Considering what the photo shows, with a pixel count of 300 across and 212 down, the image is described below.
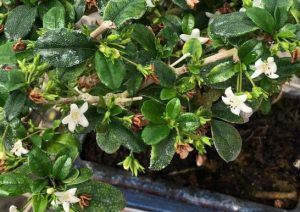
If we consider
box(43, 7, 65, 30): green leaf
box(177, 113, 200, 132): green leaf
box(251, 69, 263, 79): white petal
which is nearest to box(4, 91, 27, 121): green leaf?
box(43, 7, 65, 30): green leaf

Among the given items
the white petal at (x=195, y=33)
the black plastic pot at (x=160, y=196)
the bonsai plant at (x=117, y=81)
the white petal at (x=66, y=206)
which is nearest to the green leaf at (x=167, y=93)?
the bonsai plant at (x=117, y=81)

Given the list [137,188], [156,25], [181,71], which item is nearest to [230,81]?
[181,71]

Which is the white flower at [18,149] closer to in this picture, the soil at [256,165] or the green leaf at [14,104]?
the green leaf at [14,104]

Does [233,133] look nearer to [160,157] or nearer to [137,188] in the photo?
[160,157]

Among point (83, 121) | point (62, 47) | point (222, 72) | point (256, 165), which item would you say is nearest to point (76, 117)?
point (83, 121)

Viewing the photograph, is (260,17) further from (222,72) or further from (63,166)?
(63,166)

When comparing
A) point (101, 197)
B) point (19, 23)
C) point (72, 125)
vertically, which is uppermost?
point (19, 23)

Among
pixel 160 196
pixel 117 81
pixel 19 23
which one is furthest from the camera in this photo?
pixel 160 196
